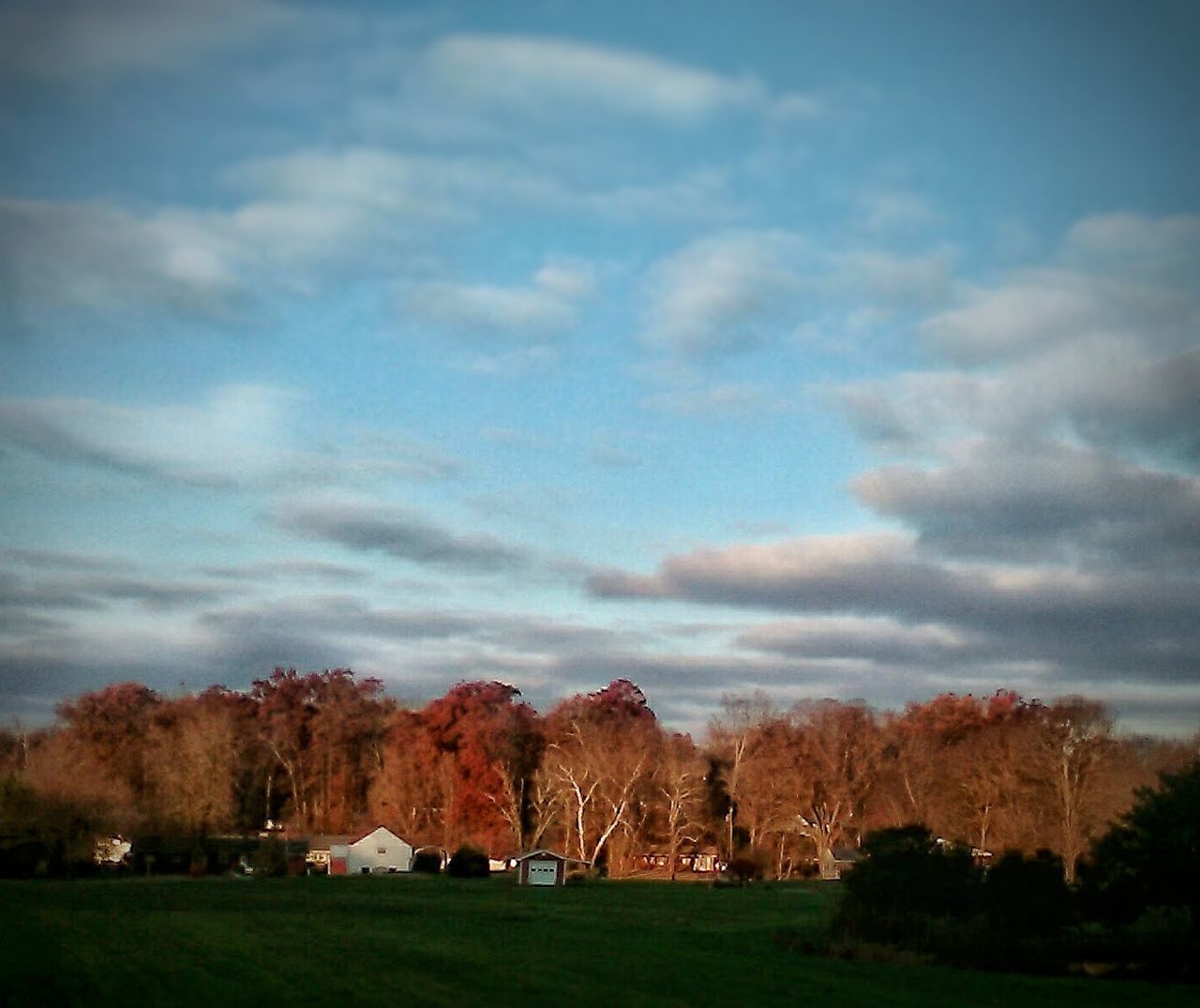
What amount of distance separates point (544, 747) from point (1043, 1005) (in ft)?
321

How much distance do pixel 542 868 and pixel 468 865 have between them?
16.7 metres

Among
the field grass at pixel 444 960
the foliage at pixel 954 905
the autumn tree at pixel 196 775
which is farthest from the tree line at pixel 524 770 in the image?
the foliage at pixel 954 905

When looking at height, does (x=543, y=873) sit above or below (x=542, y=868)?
below

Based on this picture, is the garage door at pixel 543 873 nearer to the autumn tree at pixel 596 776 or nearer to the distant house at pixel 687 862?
the autumn tree at pixel 596 776

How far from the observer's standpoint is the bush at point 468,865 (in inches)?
4488

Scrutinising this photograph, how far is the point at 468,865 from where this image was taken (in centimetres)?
11462

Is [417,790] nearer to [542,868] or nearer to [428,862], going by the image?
[428,862]

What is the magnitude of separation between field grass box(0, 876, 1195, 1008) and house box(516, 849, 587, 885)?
986 inches

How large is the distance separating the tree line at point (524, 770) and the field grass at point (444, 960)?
125ft

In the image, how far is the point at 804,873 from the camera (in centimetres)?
12181

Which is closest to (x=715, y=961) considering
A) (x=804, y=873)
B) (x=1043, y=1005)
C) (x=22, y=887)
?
(x=1043, y=1005)

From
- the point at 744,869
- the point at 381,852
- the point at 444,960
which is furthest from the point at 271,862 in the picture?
the point at 444,960

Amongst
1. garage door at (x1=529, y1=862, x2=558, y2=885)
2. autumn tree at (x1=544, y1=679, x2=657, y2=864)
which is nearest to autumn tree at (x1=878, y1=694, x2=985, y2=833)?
autumn tree at (x1=544, y1=679, x2=657, y2=864)

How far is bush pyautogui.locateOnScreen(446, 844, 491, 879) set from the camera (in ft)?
374
